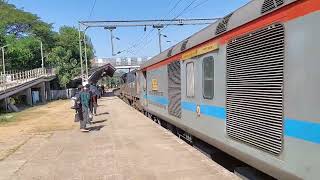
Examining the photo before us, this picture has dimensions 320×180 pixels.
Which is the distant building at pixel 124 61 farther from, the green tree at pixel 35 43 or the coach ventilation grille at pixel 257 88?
the coach ventilation grille at pixel 257 88

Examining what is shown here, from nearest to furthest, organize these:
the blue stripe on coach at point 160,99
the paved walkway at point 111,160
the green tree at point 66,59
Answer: the paved walkway at point 111,160, the blue stripe on coach at point 160,99, the green tree at point 66,59

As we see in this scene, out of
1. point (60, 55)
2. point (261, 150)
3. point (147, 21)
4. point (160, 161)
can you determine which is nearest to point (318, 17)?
point (261, 150)

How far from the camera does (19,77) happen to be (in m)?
51.3

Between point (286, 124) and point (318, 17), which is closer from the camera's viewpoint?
point (318, 17)

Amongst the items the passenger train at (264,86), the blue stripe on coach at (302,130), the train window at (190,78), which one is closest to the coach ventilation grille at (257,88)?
the passenger train at (264,86)

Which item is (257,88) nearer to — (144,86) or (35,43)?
(144,86)

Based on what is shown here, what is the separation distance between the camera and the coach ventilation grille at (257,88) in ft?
19.0

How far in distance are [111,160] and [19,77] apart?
44.1 m

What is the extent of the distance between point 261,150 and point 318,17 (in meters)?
2.17

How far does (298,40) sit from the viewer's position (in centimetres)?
524

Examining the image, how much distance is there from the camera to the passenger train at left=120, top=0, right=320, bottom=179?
5.01m

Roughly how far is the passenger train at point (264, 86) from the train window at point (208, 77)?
0.06ft

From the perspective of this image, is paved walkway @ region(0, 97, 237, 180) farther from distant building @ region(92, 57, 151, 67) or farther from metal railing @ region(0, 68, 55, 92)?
distant building @ region(92, 57, 151, 67)

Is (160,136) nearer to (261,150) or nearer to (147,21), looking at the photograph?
(261,150)
